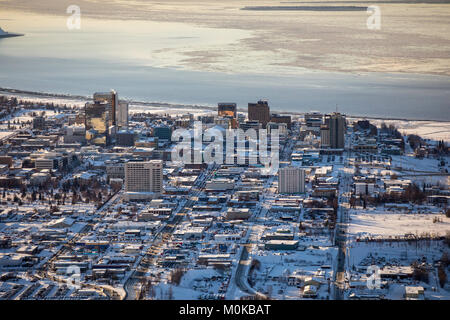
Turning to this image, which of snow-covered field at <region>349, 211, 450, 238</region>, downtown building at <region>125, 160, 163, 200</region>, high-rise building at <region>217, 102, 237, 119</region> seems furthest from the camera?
high-rise building at <region>217, 102, 237, 119</region>

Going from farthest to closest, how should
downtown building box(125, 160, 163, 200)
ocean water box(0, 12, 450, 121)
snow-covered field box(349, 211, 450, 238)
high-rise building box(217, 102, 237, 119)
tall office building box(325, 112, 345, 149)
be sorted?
ocean water box(0, 12, 450, 121), high-rise building box(217, 102, 237, 119), tall office building box(325, 112, 345, 149), downtown building box(125, 160, 163, 200), snow-covered field box(349, 211, 450, 238)

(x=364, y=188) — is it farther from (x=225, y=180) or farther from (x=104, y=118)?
(x=104, y=118)

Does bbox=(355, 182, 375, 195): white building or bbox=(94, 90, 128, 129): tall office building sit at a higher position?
bbox=(94, 90, 128, 129): tall office building

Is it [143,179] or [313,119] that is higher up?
[313,119]

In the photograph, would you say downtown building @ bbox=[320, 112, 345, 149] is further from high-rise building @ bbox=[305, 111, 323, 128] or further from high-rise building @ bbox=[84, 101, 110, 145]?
high-rise building @ bbox=[84, 101, 110, 145]

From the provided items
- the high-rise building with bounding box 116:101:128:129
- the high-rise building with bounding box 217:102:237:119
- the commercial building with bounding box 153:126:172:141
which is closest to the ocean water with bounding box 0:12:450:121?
the high-rise building with bounding box 217:102:237:119

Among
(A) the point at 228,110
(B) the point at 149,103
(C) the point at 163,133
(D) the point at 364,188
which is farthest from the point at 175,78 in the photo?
(D) the point at 364,188

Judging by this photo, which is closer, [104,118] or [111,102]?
[104,118]
